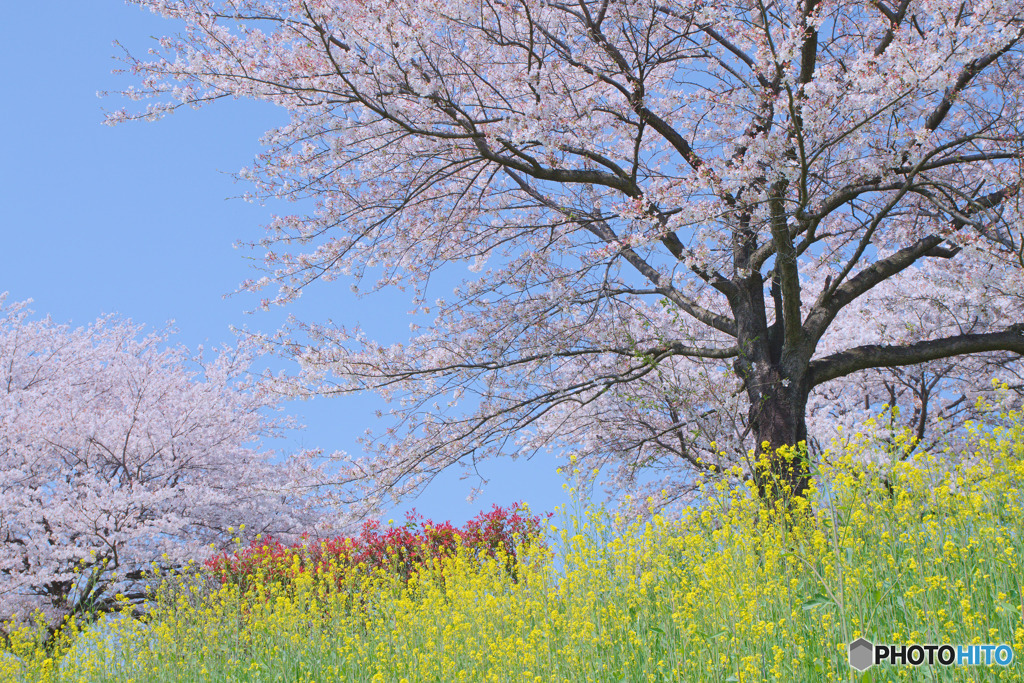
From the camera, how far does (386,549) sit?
948cm

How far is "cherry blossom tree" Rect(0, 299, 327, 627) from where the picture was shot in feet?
32.4

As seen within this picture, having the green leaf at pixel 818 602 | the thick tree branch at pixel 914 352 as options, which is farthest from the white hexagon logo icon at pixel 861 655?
the thick tree branch at pixel 914 352

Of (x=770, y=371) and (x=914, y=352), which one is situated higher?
(x=914, y=352)

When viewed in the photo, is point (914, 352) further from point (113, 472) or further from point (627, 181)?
point (113, 472)

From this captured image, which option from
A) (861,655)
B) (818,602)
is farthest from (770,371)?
(861,655)

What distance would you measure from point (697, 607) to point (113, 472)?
10.2 metres

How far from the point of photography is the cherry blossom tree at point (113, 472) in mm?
9867

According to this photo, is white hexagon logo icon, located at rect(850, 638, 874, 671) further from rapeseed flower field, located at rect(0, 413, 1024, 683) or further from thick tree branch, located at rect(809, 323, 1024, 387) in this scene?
thick tree branch, located at rect(809, 323, 1024, 387)

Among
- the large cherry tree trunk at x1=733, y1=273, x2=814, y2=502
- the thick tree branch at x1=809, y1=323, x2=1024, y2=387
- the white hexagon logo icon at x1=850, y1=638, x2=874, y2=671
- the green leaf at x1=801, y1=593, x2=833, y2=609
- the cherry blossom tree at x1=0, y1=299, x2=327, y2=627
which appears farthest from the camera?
the cherry blossom tree at x1=0, y1=299, x2=327, y2=627

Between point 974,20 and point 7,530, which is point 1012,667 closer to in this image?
point 974,20

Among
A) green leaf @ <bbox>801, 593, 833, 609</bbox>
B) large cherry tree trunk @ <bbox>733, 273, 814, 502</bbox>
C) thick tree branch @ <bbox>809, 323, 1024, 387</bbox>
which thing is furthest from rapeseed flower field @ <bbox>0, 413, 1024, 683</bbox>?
thick tree branch @ <bbox>809, 323, 1024, 387</bbox>

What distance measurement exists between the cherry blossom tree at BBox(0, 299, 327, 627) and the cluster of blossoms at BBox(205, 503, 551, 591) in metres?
0.75

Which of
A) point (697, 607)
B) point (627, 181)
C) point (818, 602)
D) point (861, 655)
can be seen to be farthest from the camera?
point (627, 181)

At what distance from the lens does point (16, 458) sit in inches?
433
